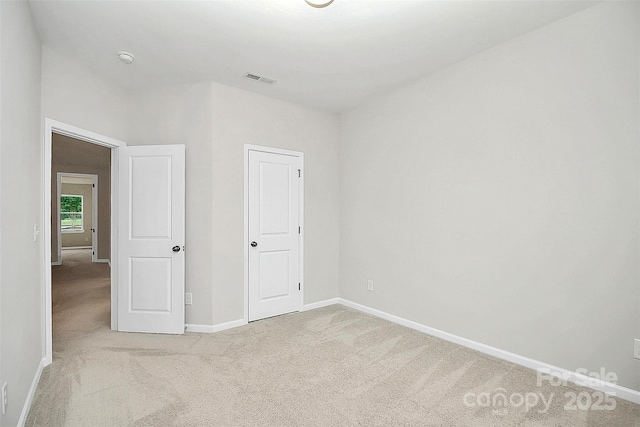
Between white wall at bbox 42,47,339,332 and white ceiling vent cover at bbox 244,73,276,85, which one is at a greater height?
white ceiling vent cover at bbox 244,73,276,85

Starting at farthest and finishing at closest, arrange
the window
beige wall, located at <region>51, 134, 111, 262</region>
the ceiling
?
the window, beige wall, located at <region>51, 134, 111, 262</region>, the ceiling

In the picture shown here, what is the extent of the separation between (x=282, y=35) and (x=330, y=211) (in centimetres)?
248

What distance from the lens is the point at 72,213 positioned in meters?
11.6

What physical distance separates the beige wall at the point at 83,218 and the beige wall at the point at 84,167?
137 inches

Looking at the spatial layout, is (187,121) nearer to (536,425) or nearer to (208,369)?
(208,369)

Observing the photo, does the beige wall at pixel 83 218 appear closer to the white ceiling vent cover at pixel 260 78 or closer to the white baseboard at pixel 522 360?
the white ceiling vent cover at pixel 260 78

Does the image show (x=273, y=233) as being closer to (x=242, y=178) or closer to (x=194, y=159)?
(x=242, y=178)

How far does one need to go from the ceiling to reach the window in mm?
10500

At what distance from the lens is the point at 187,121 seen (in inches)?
142

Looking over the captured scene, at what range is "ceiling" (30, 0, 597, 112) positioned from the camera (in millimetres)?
2307

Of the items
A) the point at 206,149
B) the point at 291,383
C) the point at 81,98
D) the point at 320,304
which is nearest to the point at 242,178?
the point at 206,149

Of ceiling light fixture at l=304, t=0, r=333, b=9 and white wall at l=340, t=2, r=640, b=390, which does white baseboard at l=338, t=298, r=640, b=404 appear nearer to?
white wall at l=340, t=2, r=640, b=390

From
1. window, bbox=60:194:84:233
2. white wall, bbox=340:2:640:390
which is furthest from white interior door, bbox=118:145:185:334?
window, bbox=60:194:84:233

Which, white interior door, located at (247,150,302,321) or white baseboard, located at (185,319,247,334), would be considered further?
white interior door, located at (247,150,302,321)
